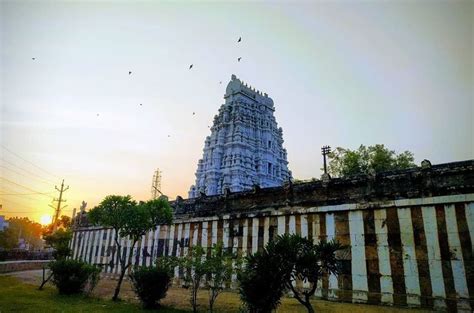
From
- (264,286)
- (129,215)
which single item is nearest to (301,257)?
(264,286)

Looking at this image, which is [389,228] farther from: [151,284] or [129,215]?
[129,215]

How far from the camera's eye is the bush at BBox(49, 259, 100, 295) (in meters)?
17.0

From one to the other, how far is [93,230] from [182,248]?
16.1 metres

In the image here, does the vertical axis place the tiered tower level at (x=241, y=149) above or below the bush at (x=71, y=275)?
above

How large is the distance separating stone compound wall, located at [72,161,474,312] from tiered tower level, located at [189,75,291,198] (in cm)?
3235

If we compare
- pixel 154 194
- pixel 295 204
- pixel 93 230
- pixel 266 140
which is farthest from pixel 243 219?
pixel 154 194

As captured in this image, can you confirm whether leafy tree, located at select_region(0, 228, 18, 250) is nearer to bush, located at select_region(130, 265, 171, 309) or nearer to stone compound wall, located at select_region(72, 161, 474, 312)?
bush, located at select_region(130, 265, 171, 309)

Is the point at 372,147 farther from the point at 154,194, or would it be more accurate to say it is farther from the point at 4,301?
the point at 154,194

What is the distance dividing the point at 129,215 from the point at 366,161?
29.5m

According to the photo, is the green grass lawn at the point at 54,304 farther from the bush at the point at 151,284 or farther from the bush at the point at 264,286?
the bush at the point at 264,286

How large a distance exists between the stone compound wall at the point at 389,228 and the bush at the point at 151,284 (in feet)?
23.3

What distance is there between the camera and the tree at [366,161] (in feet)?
111

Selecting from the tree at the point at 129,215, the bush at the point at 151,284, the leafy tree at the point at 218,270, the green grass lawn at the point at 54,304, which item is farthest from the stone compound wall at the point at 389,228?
the green grass lawn at the point at 54,304

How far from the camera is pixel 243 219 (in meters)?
20.7
